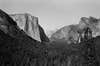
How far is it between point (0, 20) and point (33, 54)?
426 inches

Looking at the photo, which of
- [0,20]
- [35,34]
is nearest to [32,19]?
[35,34]

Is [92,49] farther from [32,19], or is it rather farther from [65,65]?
[32,19]

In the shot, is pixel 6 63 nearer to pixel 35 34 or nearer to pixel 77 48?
pixel 77 48

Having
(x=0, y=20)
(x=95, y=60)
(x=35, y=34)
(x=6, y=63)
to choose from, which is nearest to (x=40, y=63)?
(x=6, y=63)

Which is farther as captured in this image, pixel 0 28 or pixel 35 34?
pixel 35 34

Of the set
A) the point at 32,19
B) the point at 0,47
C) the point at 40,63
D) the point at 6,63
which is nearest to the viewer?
the point at 6,63

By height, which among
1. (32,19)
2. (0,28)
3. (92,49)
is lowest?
(92,49)

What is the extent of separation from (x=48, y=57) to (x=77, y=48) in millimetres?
7579

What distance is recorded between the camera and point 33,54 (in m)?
34.6

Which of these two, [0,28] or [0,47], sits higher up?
[0,28]

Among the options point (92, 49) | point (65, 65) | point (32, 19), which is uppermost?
point (32, 19)

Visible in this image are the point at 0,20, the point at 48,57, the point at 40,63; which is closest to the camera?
the point at 40,63

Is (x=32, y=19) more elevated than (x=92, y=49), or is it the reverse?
(x=32, y=19)

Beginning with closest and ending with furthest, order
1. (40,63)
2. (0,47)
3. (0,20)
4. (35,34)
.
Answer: (0,47) < (40,63) < (0,20) < (35,34)
